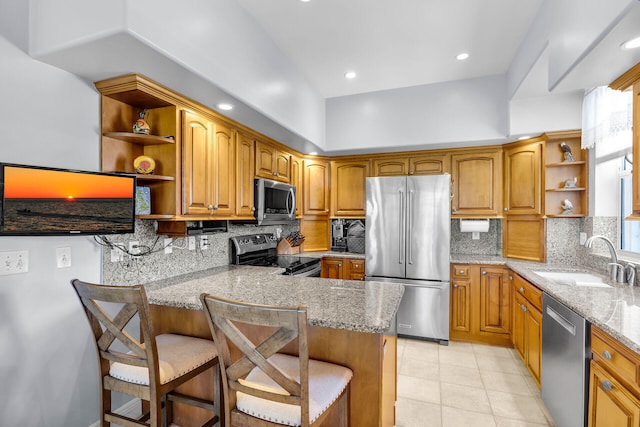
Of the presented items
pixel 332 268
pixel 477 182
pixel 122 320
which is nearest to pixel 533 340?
pixel 477 182

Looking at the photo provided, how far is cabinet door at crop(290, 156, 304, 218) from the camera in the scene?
12.5 feet

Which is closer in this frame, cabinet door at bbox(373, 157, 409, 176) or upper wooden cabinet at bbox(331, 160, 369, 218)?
cabinet door at bbox(373, 157, 409, 176)

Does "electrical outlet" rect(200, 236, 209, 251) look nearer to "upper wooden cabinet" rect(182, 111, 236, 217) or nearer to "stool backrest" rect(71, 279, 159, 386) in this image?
"upper wooden cabinet" rect(182, 111, 236, 217)

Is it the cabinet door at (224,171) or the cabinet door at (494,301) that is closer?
the cabinet door at (224,171)

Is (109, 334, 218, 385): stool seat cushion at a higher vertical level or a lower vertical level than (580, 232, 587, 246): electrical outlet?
lower

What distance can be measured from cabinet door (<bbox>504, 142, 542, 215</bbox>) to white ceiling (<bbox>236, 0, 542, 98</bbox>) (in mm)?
883

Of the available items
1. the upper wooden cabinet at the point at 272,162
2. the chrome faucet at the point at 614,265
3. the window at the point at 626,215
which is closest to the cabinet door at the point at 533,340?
the chrome faucet at the point at 614,265

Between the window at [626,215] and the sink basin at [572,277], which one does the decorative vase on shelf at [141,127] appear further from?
the window at [626,215]

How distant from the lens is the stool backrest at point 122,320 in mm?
1250

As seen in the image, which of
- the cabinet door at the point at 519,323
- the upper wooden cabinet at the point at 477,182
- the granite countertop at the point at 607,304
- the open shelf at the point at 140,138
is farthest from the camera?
the upper wooden cabinet at the point at 477,182

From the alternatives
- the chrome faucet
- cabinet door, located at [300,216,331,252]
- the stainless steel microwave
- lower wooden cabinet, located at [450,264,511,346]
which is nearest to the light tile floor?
lower wooden cabinet, located at [450,264,511,346]

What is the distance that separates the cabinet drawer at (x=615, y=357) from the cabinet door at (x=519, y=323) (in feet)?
3.91

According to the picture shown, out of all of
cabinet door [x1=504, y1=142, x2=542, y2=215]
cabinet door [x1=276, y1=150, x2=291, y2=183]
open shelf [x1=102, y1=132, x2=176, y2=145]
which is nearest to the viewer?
open shelf [x1=102, y1=132, x2=176, y2=145]

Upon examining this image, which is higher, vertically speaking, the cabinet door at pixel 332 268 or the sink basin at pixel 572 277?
the sink basin at pixel 572 277
